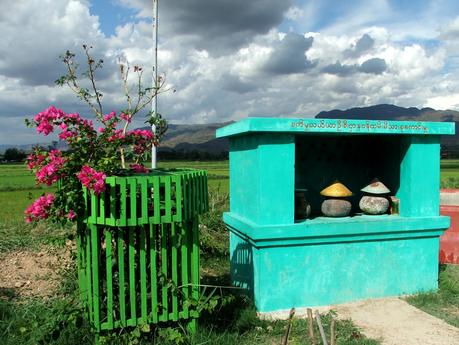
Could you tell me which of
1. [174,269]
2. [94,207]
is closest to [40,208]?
[94,207]

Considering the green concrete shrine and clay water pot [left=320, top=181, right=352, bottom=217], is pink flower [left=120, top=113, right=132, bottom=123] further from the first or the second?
clay water pot [left=320, top=181, right=352, bottom=217]

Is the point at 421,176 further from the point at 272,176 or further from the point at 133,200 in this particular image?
the point at 133,200

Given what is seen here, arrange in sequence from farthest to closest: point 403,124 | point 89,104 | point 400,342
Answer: point 403,124, point 89,104, point 400,342

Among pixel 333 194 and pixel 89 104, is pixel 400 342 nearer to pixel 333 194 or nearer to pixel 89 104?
pixel 333 194

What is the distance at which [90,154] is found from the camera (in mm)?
3984

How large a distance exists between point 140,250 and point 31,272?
3.21 metres

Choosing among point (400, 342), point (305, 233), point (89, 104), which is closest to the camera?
point (400, 342)

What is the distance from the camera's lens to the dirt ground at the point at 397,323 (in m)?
4.38

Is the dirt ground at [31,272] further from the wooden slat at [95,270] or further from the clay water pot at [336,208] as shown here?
the clay water pot at [336,208]

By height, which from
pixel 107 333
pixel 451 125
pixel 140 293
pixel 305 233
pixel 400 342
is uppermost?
pixel 451 125

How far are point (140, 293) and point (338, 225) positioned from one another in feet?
8.33

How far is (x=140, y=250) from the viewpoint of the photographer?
3.85 metres

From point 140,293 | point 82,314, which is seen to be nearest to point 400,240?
point 140,293

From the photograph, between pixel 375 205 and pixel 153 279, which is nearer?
pixel 153 279
